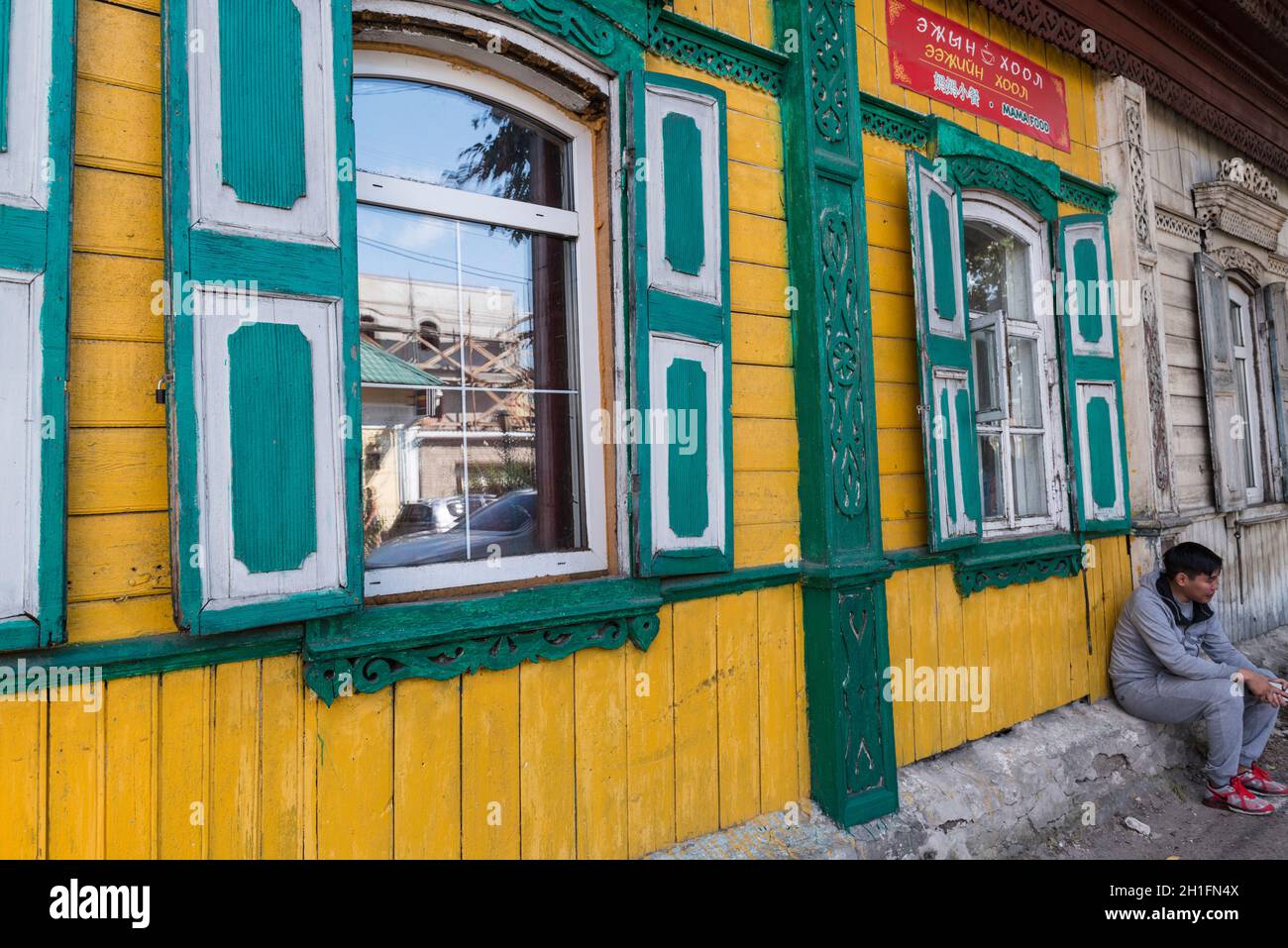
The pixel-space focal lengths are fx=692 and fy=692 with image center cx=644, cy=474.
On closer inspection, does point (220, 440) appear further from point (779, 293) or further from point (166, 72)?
point (779, 293)

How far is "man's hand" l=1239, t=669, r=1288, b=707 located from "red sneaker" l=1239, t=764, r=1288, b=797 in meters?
0.38

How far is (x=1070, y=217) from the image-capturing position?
12.6ft

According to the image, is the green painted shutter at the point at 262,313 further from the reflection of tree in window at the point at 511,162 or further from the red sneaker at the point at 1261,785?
the red sneaker at the point at 1261,785

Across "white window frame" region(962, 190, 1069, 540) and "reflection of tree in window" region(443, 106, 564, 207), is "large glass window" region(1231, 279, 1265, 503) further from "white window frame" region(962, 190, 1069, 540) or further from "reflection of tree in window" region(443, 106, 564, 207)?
"reflection of tree in window" region(443, 106, 564, 207)

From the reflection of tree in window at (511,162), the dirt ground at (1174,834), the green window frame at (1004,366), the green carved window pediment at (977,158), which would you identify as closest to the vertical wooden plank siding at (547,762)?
the reflection of tree in window at (511,162)

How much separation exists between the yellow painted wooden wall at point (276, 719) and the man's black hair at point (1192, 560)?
8.11 ft

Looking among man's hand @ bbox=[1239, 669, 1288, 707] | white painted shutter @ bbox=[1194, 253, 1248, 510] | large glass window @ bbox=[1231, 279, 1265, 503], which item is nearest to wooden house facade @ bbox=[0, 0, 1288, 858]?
man's hand @ bbox=[1239, 669, 1288, 707]

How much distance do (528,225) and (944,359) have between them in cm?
199

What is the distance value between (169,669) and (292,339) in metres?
0.85

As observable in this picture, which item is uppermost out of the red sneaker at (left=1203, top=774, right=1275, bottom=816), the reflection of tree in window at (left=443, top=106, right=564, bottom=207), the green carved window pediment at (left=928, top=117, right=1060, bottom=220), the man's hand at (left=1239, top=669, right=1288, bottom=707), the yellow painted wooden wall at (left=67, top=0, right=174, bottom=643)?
the green carved window pediment at (left=928, top=117, right=1060, bottom=220)

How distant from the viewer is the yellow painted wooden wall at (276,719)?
1600 mm

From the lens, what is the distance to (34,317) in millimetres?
1479

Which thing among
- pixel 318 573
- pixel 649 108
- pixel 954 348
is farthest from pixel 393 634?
pixel 954 348

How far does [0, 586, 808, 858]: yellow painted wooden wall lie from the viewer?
5.24 ft
